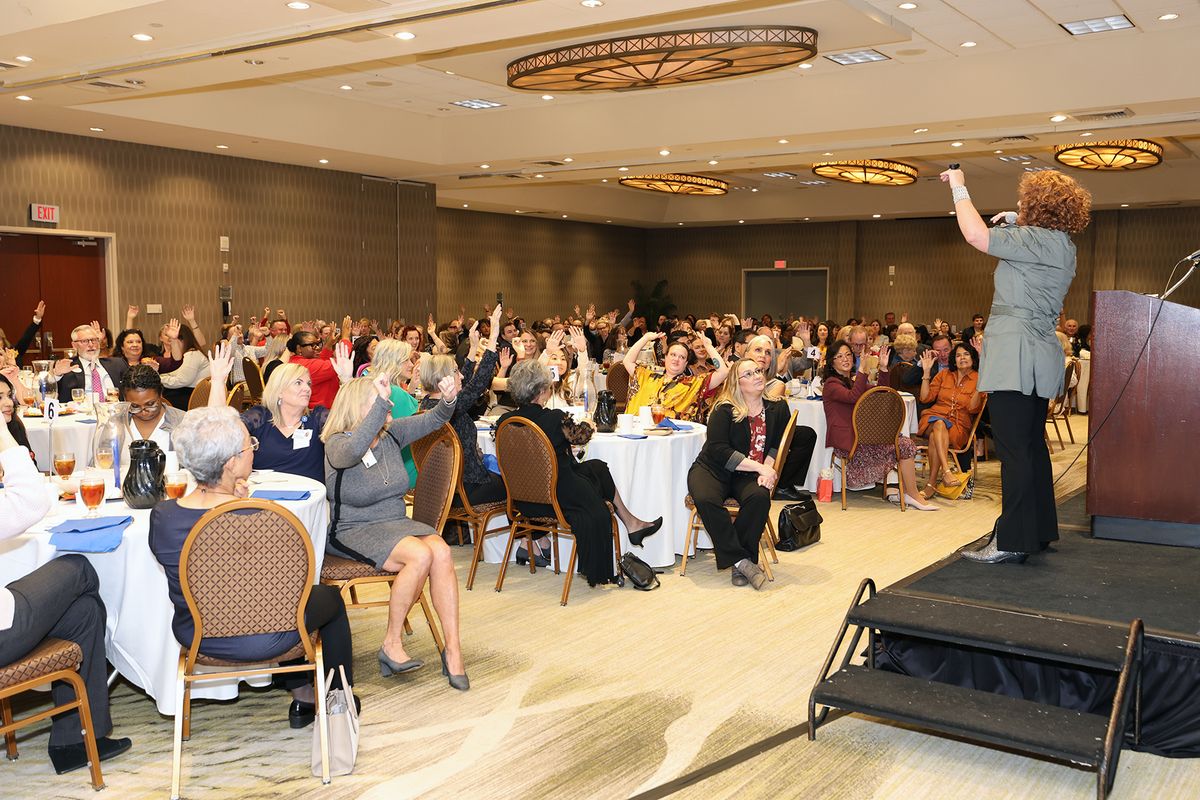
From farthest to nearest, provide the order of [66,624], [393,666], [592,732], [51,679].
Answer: [393,666], [592,732], [66,624], [51,679]

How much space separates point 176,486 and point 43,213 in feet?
34.2

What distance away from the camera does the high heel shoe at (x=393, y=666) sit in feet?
15.4

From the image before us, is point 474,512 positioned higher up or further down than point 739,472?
further down

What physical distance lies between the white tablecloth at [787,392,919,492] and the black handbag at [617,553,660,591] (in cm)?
288

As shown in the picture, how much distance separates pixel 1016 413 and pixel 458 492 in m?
3.21

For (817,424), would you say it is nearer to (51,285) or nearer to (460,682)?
(460,682)

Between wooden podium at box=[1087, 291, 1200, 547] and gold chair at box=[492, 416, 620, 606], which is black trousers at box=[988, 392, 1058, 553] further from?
gold chair at box=[492, 416, 620, 606]

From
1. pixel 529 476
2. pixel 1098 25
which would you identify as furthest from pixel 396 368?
pixel 1098 25

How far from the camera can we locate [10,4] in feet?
25.0

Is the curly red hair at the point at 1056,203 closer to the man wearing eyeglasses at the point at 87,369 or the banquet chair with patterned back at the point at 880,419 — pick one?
the banquet chair with patterned back at the point at 880,419

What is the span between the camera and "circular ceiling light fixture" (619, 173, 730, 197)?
63.9ft

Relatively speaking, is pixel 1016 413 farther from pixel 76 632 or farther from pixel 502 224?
pixel 502 224

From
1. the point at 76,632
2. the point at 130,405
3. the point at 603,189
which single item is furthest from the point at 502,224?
the point at 76,632

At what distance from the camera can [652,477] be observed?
21.3ft
